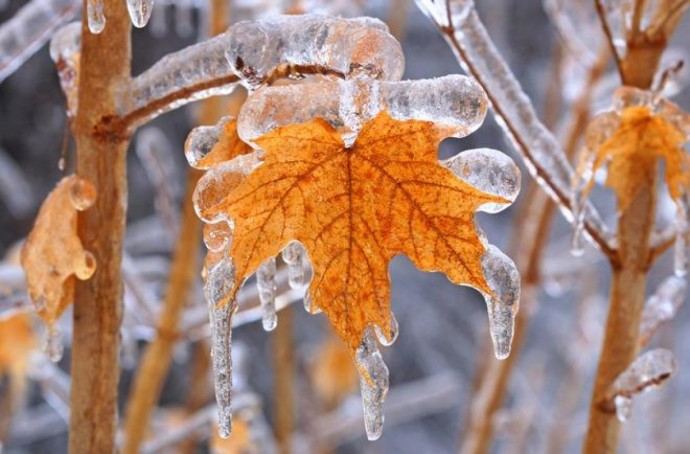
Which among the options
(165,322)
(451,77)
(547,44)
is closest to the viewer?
(451,77)

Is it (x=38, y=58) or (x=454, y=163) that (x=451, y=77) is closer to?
(x=454, y=163)

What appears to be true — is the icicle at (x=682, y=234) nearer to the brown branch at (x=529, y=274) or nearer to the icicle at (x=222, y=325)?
the icicle at (x=222, y=325)

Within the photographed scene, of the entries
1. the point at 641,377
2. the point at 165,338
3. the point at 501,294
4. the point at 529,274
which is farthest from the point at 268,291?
the point at 529,274

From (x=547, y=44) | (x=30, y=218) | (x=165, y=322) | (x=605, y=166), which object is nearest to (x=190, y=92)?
(x=605, y=166)

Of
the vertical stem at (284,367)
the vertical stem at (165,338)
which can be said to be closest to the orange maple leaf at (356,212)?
the vertical stem at (165,338)

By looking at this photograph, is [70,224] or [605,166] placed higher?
[70,224]
